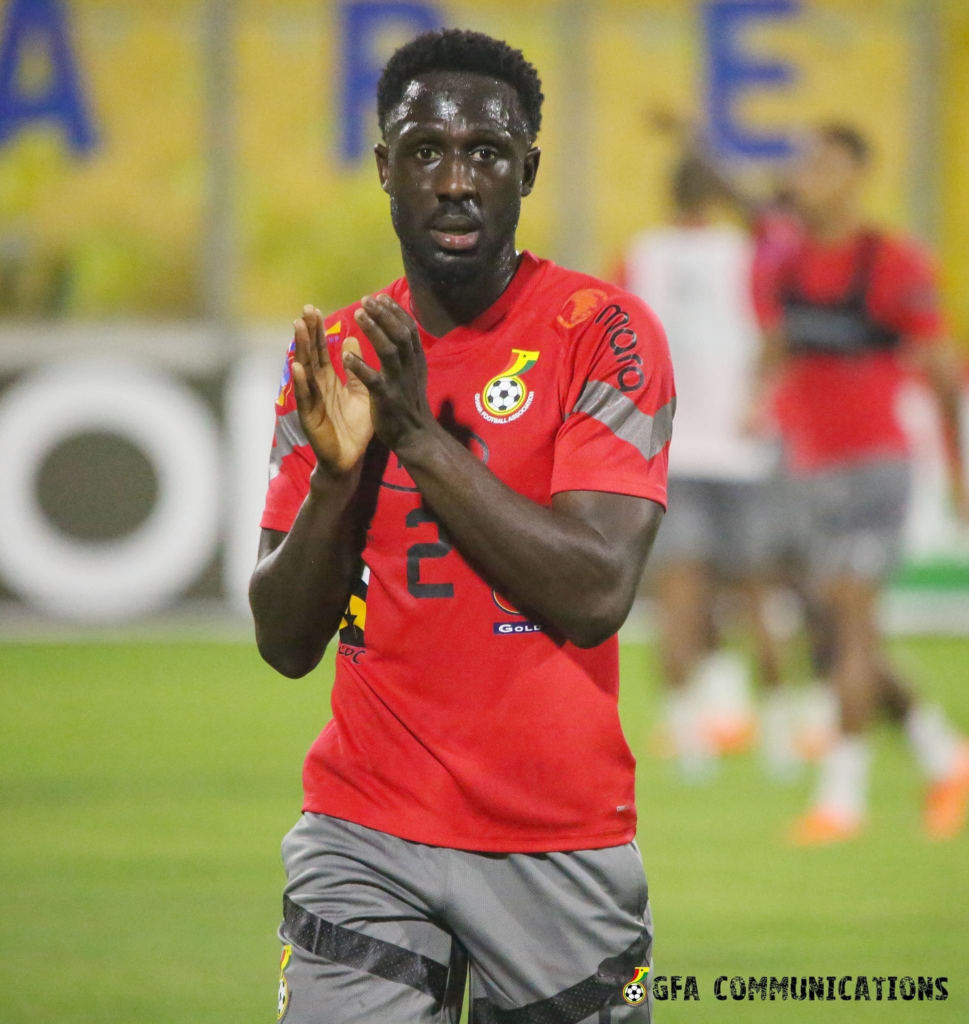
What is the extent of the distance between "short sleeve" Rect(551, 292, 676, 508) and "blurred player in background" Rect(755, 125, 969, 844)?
417cm

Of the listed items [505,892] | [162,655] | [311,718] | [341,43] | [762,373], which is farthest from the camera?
[341,43]

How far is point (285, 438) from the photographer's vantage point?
2885mm

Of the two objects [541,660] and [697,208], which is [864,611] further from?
[541,660]

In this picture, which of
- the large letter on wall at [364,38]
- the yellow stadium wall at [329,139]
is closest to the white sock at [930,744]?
the yellow stadium wall at [329,139]

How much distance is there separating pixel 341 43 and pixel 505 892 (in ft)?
36.3

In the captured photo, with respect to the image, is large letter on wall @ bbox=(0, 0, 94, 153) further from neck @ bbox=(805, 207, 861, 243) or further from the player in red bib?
the player in red bib

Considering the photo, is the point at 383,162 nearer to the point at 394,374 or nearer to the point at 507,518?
the point at 394,374

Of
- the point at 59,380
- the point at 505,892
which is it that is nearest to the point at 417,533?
the point at 505,892

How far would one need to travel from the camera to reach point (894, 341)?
7.14 metres

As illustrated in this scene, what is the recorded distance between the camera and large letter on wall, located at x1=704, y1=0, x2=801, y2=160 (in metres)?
13.2

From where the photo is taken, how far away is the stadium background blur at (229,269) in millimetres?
8391

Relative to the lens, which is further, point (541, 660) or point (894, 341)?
point (894, 341)

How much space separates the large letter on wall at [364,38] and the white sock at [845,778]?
7497mm

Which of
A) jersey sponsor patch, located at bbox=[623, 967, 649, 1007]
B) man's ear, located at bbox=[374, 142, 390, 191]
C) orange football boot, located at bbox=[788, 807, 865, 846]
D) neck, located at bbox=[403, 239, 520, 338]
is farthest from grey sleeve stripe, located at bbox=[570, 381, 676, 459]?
orange football boot, located at bbox=[788, 807, 865, 846]
